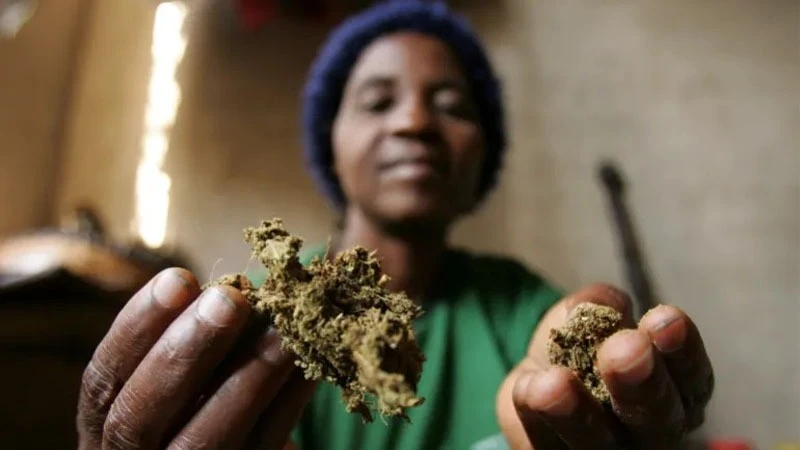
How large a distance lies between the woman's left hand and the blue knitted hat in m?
0.56

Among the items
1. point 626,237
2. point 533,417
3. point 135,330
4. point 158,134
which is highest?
point 158,134

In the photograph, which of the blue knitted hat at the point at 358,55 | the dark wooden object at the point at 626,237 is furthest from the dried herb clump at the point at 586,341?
the dark wooden object at the point at 626,237

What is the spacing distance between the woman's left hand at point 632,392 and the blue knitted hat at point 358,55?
557 millimetres

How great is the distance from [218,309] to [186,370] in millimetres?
A: 39

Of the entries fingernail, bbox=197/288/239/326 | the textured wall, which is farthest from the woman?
the textured wall

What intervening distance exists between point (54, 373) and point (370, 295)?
545 millimetres

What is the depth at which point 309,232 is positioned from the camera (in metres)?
1.31

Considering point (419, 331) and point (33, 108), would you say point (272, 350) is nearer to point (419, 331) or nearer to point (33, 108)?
point (419, 331)

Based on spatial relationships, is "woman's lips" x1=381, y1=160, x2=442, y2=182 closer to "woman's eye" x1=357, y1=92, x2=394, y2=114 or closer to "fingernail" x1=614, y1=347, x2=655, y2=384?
"woman's eye" x1=357, y1=92, x2=394, y2=114

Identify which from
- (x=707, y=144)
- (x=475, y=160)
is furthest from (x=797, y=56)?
(x=475, y=160)

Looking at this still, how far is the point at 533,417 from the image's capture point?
0.42 m

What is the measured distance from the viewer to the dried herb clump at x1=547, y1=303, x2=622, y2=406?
0.42 m

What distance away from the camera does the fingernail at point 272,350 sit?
400mm

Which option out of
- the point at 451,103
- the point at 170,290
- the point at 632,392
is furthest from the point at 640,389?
the point at 451,103
